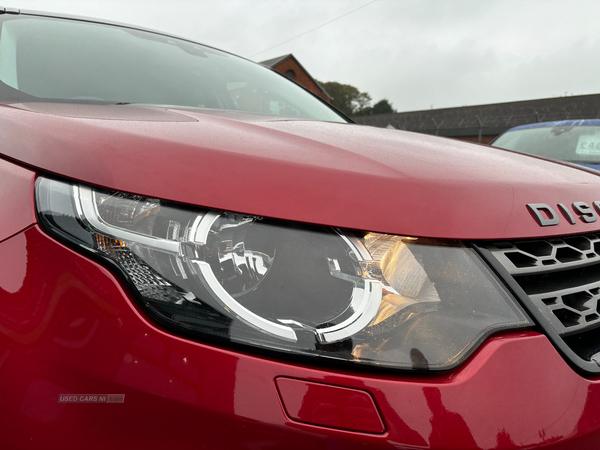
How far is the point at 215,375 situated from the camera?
2.10 feet

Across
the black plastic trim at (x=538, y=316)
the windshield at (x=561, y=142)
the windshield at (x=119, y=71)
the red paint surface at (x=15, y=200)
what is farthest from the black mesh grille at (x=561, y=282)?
the windshield at (x=561, y=142)

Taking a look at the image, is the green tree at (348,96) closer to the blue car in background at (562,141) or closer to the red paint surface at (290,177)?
the blue car in background at (562,141)

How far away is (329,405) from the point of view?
626 millimetres

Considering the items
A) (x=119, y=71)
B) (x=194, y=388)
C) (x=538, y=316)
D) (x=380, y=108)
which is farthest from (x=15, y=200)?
(x=380, y=108)

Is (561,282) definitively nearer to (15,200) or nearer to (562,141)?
(15,200)

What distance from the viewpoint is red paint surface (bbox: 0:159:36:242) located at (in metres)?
0.76

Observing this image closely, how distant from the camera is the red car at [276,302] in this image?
63 cm

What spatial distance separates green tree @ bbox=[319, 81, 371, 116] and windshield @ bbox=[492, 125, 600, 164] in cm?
7192

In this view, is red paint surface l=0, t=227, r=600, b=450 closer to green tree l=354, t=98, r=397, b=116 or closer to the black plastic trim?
the black plastic trim

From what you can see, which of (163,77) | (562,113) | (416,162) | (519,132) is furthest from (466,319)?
(562,113)

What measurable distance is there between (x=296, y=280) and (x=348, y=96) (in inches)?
3368

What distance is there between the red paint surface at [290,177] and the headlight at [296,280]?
30 millimetres

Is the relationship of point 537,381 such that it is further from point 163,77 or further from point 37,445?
point 163,77

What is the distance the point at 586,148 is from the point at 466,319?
630cm
